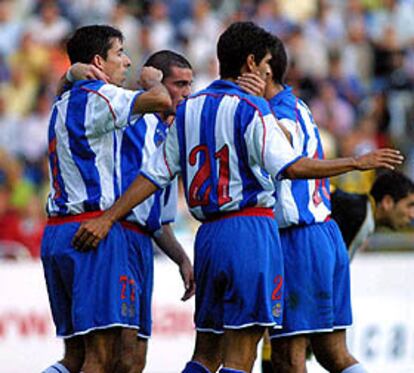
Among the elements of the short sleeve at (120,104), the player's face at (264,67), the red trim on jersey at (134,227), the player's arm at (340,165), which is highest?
the player's face at (264,67)

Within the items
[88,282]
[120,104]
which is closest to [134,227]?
[88,282]

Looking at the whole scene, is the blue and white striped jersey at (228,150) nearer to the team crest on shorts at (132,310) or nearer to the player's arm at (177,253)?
the team crest on shorts at (132,310)

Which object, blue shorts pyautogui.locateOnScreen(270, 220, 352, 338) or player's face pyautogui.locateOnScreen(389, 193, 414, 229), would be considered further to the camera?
player's face pyautogui.locateOnScreen(389, 193, 414, 229)

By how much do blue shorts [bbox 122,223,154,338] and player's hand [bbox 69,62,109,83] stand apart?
91 cm

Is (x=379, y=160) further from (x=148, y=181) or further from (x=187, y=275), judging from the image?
(x=187, y=275)

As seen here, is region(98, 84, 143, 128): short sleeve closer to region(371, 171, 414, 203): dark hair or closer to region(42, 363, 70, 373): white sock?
region(42, 363, 70, 373): white sock

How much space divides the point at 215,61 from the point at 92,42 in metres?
8.98

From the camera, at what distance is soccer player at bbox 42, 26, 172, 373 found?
8.04m

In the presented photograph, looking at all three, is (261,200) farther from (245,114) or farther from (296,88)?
(296,88)

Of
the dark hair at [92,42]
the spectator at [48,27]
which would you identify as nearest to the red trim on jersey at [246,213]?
the dark hair at [92,42]

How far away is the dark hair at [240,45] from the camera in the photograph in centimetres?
785

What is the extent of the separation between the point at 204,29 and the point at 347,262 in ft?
29.9

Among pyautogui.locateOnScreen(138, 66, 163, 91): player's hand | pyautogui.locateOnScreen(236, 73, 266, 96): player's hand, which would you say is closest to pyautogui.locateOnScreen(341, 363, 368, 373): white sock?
pyautogui.locateOnScreen(236, 73, 266, 96): player's hand

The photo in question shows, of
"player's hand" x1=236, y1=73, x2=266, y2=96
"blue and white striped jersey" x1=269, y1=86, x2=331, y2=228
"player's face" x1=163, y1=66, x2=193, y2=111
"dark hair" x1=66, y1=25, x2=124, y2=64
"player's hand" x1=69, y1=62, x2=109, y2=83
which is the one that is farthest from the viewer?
"player's face" x1=163, y1=66, x2=193, y2=111
